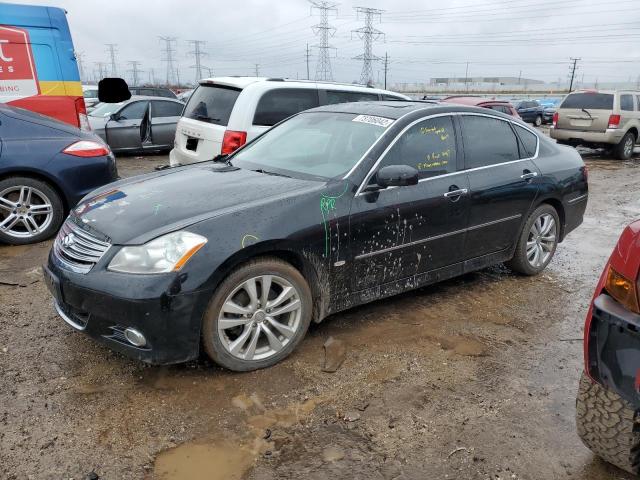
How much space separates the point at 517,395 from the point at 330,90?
209 inches

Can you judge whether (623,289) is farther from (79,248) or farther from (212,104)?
(212,104)

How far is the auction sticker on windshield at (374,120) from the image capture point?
12.6 feet

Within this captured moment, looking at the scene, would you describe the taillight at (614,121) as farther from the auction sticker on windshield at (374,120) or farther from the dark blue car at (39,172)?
the dark blue car at (39,172)

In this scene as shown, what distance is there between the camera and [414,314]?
4074 mm

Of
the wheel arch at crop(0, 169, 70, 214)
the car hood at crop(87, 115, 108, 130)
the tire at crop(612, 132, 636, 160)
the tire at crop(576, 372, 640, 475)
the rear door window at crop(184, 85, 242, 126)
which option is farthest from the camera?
the tire at crop(612, 132, 636, 160)

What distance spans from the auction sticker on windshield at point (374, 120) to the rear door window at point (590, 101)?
1250cm

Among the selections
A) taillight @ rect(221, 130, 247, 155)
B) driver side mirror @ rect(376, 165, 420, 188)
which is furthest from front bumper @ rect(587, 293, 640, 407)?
taillight @ rect(221, 130, 247, 155)

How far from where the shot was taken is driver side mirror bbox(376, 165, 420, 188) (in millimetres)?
3451

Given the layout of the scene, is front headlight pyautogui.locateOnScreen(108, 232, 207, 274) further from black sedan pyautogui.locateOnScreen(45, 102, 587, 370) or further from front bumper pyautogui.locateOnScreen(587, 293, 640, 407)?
front bumper pyautogui.locateOnScreen(587, 293, 640, 407)

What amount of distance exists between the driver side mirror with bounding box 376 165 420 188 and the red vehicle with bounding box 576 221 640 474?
147 cm

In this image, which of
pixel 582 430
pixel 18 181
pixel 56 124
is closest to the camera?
pixel 582 430

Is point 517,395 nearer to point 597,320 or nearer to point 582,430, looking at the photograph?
point 582,430

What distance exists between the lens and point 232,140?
6.09 m

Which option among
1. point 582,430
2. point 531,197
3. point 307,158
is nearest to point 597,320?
point 582,430
